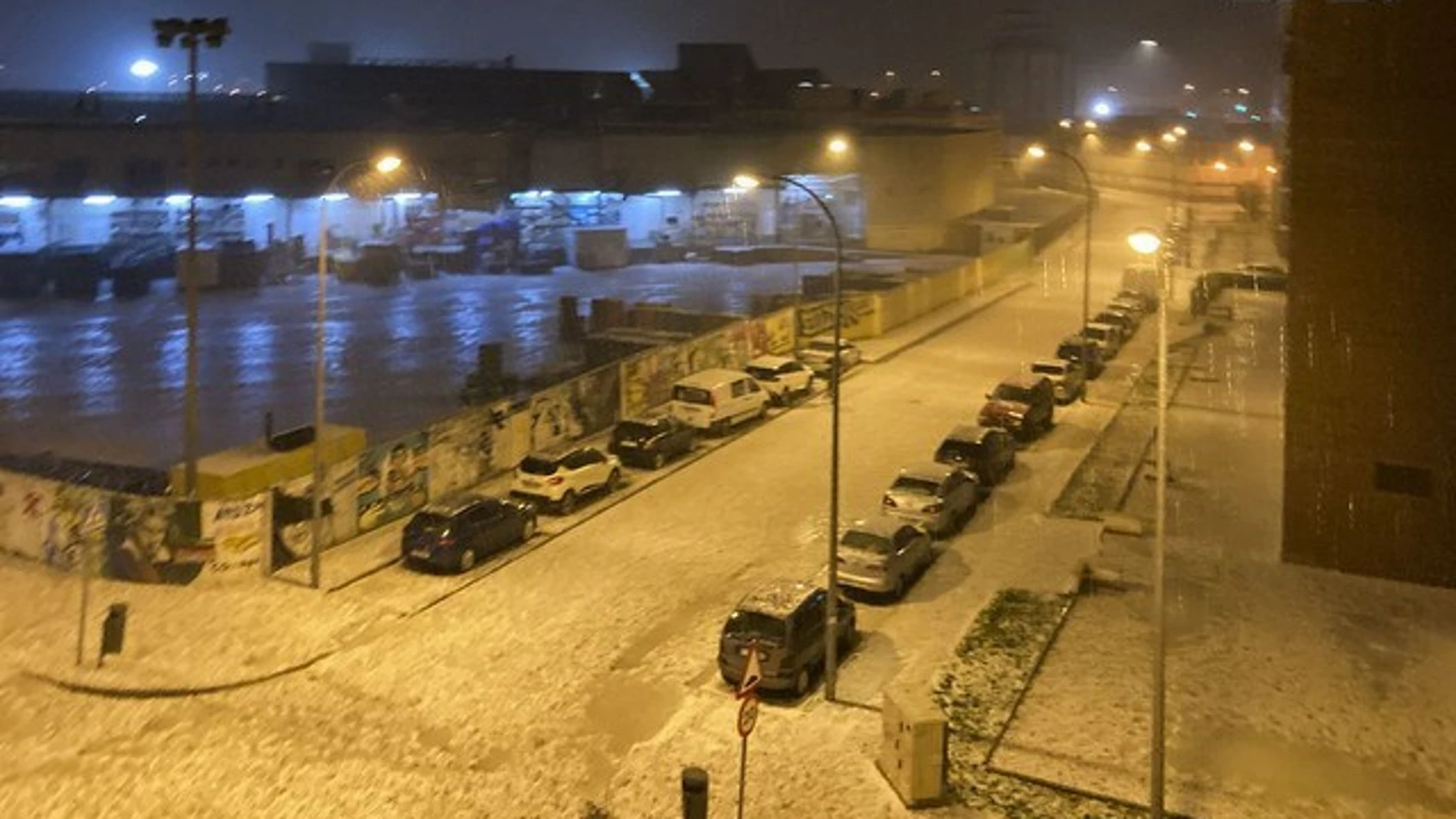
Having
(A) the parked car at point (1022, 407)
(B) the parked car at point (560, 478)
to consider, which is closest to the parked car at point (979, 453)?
(A) the parked car at point (1022, 407)

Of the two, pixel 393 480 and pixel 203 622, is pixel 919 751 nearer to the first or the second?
pixel 203 622

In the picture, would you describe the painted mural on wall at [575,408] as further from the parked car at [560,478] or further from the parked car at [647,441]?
the parked car at [560,478]

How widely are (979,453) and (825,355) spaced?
12.2 meters

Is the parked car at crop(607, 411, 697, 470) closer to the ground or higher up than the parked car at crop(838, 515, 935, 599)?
higher up

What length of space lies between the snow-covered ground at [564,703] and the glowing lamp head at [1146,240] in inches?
258

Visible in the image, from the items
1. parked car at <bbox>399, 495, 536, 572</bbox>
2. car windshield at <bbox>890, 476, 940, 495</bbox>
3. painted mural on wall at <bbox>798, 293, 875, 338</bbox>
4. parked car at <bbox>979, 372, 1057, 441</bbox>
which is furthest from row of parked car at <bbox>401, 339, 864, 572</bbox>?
parked car at <bbox>979, 372, 1057, 441</bbox>

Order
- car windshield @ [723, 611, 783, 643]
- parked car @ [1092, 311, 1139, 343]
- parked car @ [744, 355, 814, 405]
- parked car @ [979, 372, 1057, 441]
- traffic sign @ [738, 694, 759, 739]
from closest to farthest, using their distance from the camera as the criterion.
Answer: traffic sign @ [738, 694, 759, 739] → car windshield @ [723, 611, 783, 643] → parked car @ [979, 372, 1057, 441] → parked car @ [744, 355, 814, 405] → parked car @ [1092, 311, 1139, 343]

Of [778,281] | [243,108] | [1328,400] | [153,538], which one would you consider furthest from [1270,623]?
[243,108]

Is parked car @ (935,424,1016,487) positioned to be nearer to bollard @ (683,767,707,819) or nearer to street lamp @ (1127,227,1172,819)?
street lamp @ (1127,227,1172,819)

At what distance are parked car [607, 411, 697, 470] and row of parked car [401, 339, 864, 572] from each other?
2 cm

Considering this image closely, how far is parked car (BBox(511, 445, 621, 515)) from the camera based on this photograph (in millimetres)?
25094

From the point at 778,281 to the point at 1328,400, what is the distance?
40502 mm

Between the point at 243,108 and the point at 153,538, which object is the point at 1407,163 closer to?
the point at 153,538

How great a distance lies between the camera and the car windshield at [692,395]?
1235 inches
